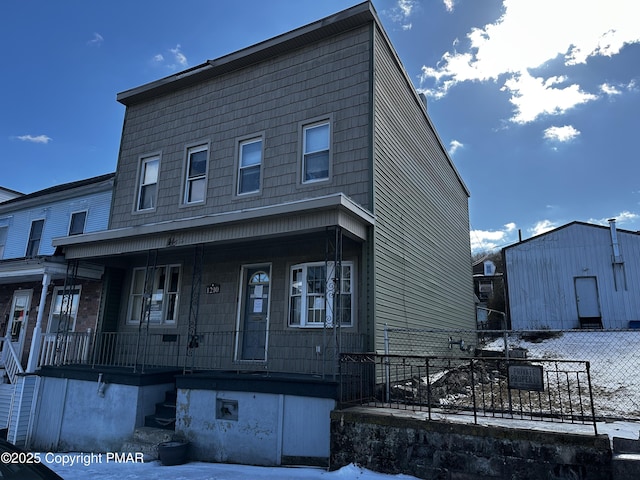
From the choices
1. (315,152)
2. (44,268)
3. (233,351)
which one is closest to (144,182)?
(44,268)

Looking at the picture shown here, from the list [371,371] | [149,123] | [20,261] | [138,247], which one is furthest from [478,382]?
[20,261]

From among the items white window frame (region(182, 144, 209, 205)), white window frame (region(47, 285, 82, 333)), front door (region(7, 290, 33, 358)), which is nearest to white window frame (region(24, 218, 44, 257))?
front door (region(7, 290, 33, 358))

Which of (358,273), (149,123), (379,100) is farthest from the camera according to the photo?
(149,123)

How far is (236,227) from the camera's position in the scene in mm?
8383

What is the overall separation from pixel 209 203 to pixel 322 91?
12.4 feet

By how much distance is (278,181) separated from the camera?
32.0 feet

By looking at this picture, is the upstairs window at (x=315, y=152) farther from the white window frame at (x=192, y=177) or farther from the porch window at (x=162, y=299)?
the porch window at (x=162, y=299)

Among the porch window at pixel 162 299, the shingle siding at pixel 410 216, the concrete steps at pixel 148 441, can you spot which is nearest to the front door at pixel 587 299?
the shingle siding at pixel 410 216

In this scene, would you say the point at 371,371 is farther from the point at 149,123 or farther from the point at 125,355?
the point at 149,123

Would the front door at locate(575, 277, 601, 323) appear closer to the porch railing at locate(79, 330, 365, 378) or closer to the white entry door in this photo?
the white entry door

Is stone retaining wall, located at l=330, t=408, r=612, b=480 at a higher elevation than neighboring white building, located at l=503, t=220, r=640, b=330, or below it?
below

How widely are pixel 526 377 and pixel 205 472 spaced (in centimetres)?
467

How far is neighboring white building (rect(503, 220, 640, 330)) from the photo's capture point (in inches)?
742

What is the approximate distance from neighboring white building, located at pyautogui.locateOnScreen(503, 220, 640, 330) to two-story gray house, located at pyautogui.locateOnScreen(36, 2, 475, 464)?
975cm
